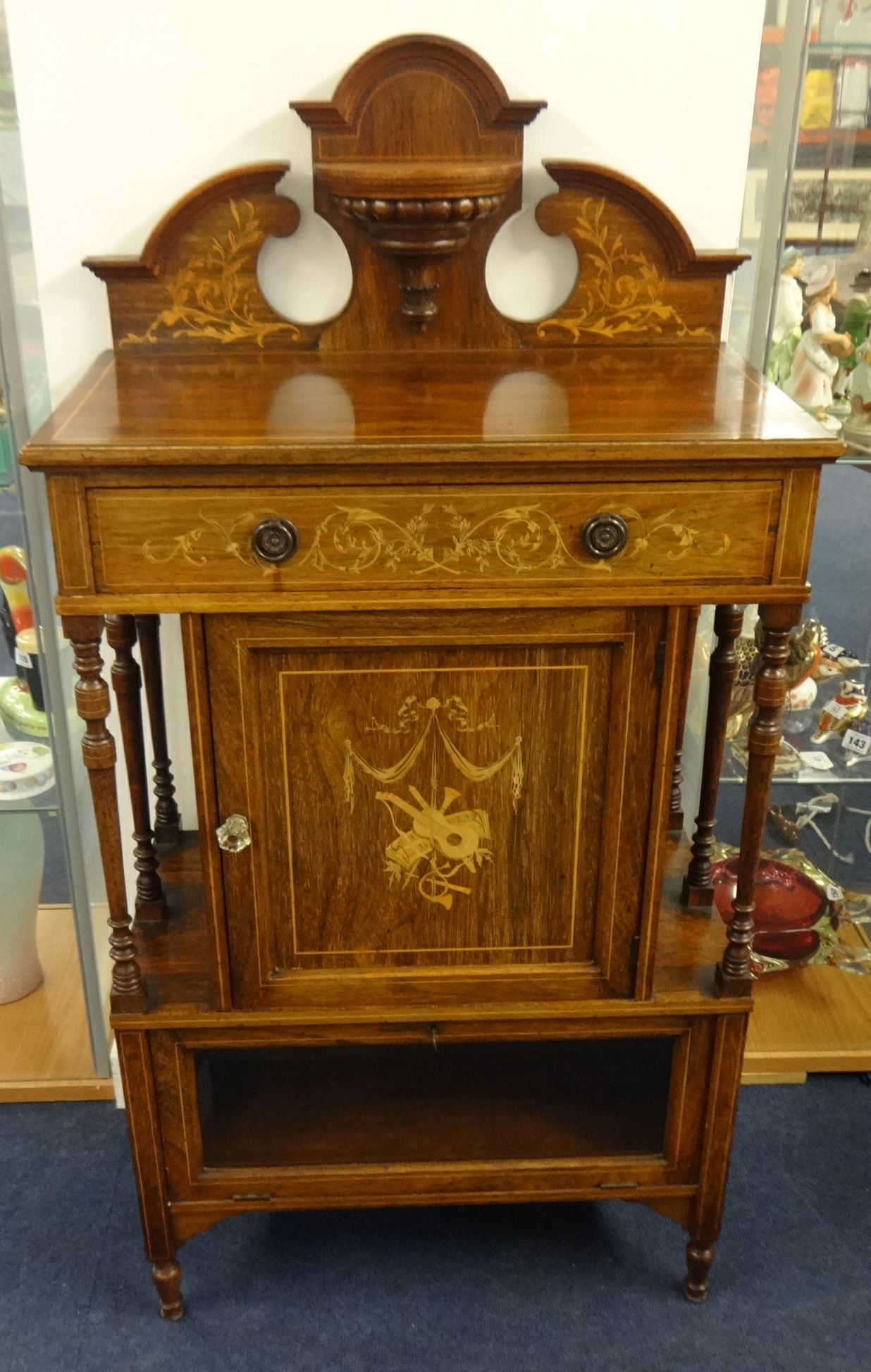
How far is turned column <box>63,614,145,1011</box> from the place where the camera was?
1.40m

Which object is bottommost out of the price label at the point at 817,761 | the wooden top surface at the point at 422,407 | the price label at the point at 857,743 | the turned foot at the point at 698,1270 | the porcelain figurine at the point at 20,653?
the turned foot at the point at 698,1270

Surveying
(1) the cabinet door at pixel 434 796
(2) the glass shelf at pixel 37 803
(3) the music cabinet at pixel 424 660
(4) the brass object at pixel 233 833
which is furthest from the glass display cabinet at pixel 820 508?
(2) the glass shelf at pixel 37 803

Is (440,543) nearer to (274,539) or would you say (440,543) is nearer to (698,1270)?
(274,539)

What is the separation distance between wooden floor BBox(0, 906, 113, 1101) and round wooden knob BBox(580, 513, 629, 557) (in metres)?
1.33

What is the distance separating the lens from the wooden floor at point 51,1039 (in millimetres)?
2135

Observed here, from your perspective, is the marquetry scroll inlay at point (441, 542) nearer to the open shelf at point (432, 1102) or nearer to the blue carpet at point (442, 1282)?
the open shelf at point (432, 1102)

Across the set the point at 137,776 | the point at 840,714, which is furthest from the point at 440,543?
the point at 840,714

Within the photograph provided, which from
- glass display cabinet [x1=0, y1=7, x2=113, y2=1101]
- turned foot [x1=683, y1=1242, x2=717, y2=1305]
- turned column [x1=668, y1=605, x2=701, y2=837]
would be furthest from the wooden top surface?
turned foot [x1=683, y1=1242, x2=717, y2=1305]

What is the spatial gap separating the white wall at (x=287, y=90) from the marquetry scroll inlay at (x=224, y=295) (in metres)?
0.07

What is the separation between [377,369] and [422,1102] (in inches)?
40.6

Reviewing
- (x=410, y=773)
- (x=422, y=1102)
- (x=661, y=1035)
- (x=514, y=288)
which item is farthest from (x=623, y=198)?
(x=422, y=1102)

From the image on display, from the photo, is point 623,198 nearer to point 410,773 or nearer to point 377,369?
point 377,369

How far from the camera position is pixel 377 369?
1604 millimetres

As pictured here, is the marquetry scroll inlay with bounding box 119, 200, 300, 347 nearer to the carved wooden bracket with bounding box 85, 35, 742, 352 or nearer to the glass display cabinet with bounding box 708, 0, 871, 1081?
the carved wooden bracket with bounding box 85, 35, 742, 352
